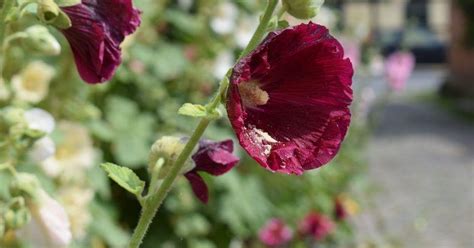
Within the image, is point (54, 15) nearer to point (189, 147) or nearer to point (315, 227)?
point (189, 147)

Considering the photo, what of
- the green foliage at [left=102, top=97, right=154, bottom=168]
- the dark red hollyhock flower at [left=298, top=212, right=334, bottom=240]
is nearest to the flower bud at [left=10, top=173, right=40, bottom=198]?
the green foliage at [left=102, top=97, right=154, bottom=168]

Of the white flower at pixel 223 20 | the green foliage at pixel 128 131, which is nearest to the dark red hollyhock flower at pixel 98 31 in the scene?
the green foliage at pixel 128 131

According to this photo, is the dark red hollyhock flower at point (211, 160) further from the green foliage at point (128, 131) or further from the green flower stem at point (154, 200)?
the green foliage at point (128, 131)

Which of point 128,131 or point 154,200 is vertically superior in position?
point 154,200

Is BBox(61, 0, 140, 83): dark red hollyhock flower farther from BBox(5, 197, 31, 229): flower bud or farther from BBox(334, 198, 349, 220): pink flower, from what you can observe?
BBox(334, 198, 349, 220): pink flower

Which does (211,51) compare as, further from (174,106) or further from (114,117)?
(114,117)

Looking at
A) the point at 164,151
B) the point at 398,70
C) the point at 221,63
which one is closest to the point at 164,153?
the point at 164,151

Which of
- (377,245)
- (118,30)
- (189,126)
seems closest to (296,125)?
(118,30)
